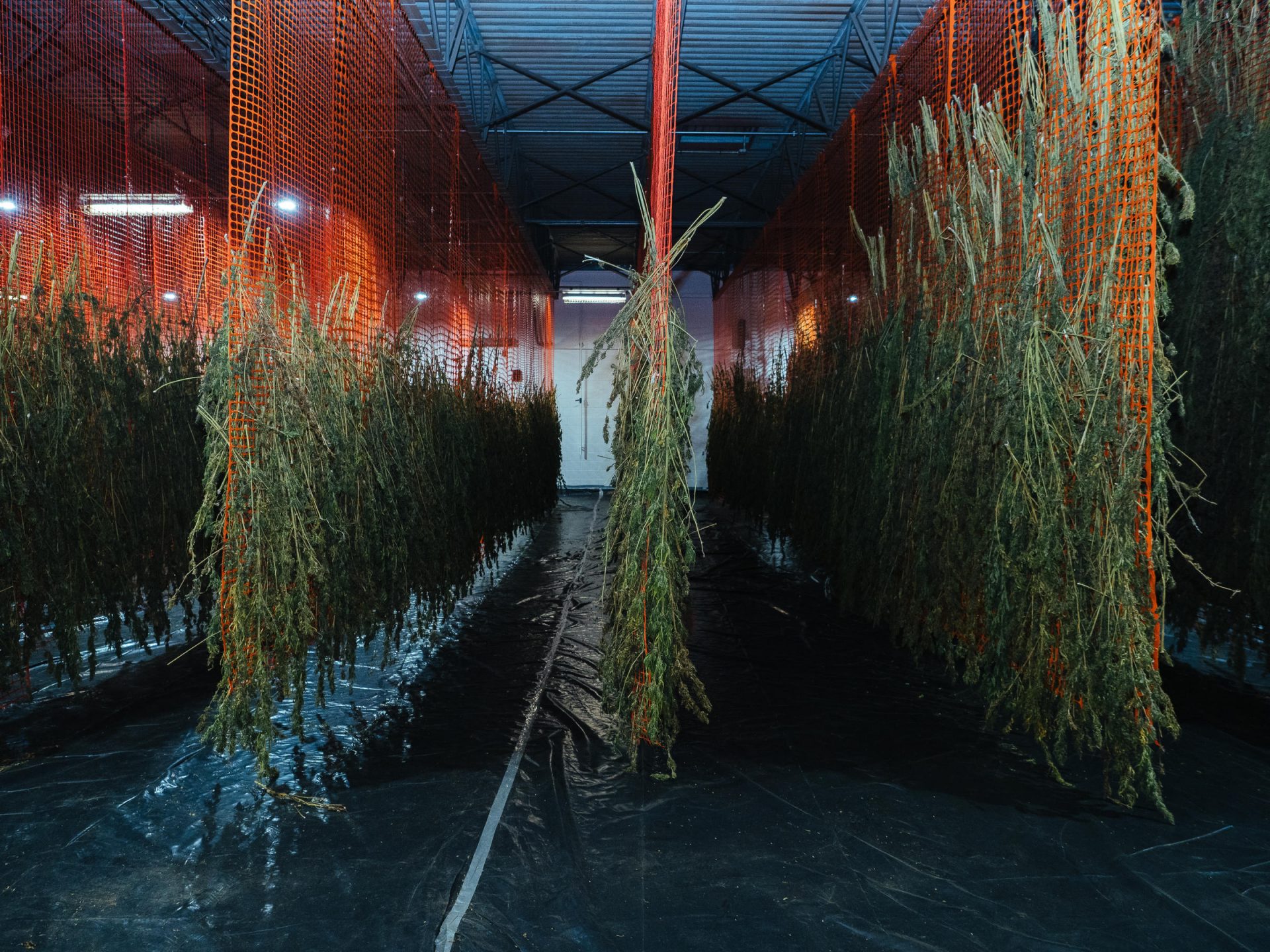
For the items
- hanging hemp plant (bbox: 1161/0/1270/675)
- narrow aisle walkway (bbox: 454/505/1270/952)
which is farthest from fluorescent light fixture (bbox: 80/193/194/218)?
hanging hemp plant (bbox: 1161/0/1270/675)

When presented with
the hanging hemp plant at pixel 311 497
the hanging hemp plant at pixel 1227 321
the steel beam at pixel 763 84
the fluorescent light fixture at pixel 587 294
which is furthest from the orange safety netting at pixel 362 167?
the fluorescent light fixture at pixel 587 294

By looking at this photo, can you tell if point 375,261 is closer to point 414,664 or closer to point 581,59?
point 414,664

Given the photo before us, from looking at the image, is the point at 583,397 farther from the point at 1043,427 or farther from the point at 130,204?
the point at 1043,427

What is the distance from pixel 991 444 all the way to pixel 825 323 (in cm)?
286

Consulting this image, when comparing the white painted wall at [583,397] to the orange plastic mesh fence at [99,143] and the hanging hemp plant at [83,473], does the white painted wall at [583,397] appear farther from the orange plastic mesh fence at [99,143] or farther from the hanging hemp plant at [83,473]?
the hanging hemp plant at [83,473]

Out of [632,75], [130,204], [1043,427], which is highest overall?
[632,75]

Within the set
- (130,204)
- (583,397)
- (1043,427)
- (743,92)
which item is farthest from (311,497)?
(583,397)

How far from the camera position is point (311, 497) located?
2.50 metres

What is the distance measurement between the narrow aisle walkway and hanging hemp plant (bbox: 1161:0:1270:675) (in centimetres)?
60

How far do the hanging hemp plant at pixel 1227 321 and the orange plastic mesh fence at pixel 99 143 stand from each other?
3711mm

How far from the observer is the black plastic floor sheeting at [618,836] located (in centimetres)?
168

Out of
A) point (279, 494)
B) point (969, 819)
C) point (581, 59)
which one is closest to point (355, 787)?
point (279, 494)

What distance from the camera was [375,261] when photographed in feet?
12.5

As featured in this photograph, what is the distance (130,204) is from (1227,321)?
662 centimetres
